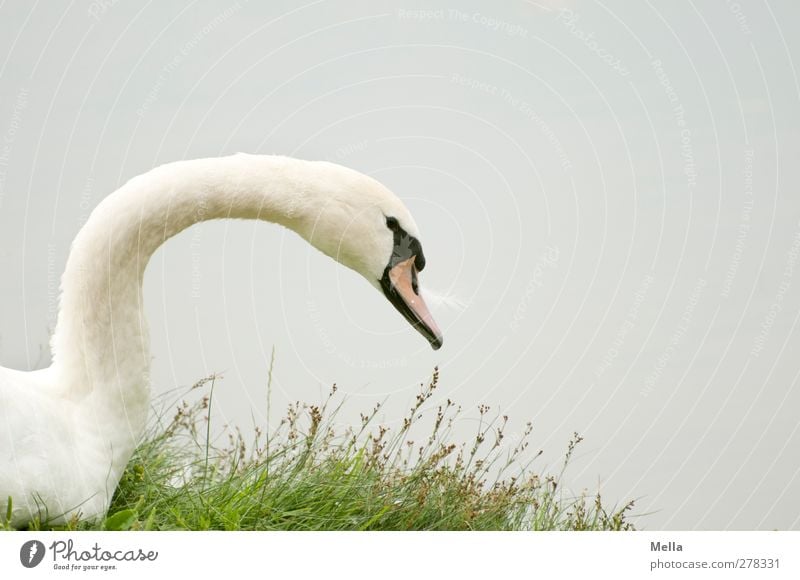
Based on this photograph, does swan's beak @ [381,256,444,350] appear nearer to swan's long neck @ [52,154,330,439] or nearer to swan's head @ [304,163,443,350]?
swan's head @ [304,163,443,350]

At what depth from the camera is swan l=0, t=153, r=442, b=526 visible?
4.68 m

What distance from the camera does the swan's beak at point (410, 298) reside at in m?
4.96

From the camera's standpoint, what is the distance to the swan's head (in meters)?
4.82

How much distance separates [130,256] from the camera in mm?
4738

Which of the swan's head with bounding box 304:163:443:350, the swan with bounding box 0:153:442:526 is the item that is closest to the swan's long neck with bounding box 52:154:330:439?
the swan with bounding box 0:153:442:526
